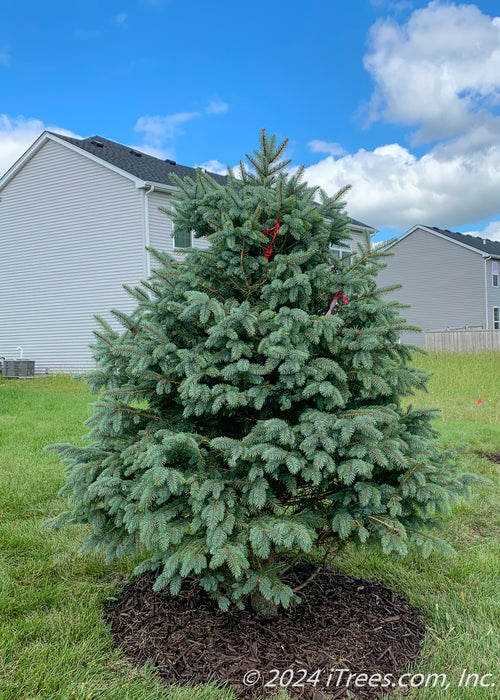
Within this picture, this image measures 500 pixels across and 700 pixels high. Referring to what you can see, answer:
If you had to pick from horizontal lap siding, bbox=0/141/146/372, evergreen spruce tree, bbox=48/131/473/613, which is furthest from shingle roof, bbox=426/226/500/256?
evergreen spruce tree, bbox=48/131/473/613

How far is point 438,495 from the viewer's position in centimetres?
221

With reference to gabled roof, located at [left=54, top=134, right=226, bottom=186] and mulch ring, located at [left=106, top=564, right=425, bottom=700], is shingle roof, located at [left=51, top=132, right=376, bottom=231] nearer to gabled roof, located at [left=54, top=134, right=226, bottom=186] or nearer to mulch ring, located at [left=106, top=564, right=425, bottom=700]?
gabled roof, located at [left=54, top=134, right=226, bottom=186]

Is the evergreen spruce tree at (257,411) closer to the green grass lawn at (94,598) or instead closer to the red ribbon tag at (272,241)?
the red ribbon tag at (272,241)

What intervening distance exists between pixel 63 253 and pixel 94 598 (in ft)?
48.6

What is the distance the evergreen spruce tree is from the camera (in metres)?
2.07

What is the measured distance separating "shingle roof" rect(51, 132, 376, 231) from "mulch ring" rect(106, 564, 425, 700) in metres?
13.1

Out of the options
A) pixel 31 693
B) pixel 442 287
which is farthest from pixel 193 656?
pixel 442 287

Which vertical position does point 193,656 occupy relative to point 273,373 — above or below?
below

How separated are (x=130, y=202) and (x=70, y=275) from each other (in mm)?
3305

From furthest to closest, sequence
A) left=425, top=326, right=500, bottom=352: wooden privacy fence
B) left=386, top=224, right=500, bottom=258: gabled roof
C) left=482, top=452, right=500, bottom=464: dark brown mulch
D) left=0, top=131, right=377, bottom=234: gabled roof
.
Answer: left=386, top=224, right=500, bottom=258: gabled roof < left=425, top=326, right=500, bottom=352: wooden privacy fence < left=0, top=131, right=377, bottom=234: gabled roof < left=482, top=452, right=500, bottom=464: dark brown mulch

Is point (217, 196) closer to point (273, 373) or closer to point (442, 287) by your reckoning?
point (273, 373)

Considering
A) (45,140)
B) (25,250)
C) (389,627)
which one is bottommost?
(389,627)

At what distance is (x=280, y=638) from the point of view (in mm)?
2311

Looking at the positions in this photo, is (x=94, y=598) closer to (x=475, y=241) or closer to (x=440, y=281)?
(x=440, y=281)
